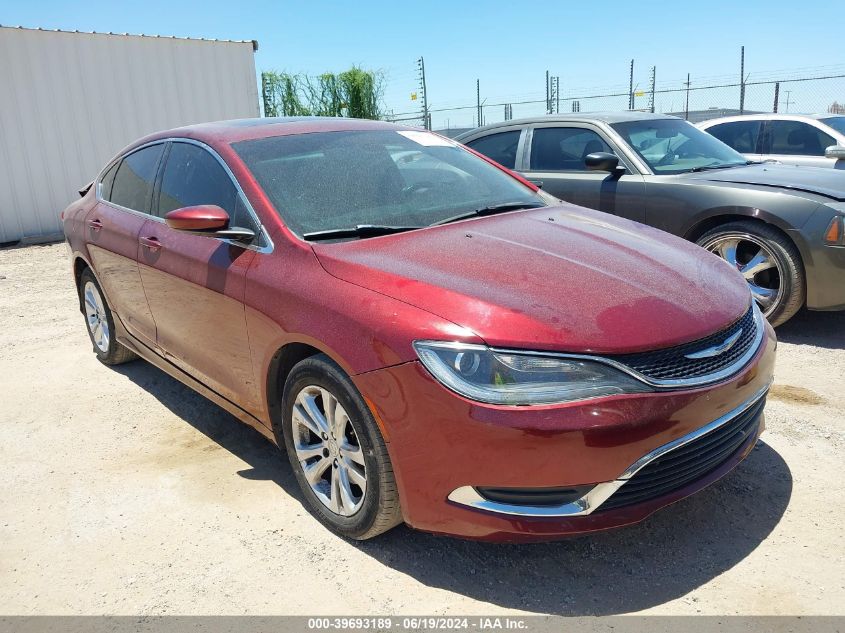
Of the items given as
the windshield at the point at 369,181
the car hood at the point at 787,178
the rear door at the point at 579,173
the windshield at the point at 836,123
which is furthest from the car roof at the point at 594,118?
the windshield at the point at 836,123

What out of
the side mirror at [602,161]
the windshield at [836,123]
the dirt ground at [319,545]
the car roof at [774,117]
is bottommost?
the dirt ground at [319,545]

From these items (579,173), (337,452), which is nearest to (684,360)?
(337,452)

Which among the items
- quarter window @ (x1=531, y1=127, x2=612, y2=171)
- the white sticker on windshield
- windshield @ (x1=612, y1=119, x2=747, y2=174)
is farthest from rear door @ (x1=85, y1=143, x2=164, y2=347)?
windshield @ (x1=612, y1=119, x2=747, y2=174)

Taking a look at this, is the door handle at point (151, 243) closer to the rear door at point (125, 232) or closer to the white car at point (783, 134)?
the rear door at point (125, 232)

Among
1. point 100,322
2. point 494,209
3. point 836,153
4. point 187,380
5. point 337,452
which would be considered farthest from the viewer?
point 836,153

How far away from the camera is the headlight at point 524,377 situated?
220 centimetres

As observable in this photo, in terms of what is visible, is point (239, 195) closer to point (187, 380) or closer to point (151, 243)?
point (151, 243)

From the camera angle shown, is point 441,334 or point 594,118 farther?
point 594,118

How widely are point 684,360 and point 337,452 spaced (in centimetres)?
132

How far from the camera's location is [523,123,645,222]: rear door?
5.68 meters

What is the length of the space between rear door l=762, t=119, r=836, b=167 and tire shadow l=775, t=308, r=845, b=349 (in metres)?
3.34

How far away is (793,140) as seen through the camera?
27.5 feet

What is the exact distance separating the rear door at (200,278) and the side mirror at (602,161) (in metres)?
3.20
